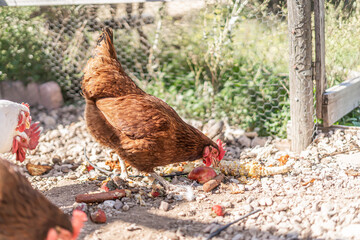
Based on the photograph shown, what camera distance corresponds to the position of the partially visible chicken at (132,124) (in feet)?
8.23

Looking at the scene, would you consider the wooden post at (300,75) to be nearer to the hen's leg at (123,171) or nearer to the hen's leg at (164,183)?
the hen's leg at (164,183)

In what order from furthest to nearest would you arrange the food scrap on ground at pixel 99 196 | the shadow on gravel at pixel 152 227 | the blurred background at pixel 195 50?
the blurred background at pixel 195 50 < the food scrap on ground at pixel 99 196 < the shadow on gravel at pixel 152 227

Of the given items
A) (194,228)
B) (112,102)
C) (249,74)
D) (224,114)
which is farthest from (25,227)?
(249,74)

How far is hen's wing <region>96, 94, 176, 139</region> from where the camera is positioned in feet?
8.21

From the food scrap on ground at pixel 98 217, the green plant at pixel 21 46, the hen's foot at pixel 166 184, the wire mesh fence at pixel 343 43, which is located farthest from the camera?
the green plant at pixel 21 46

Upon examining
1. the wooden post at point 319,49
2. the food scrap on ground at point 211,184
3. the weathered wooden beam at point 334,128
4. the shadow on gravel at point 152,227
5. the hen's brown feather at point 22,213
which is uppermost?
the wooden post at point 319,49

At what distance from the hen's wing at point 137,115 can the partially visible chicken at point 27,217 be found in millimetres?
998

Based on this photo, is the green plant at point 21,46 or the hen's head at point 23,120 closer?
the hen's head at point 23,120

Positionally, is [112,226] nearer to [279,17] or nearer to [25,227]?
[25,227]

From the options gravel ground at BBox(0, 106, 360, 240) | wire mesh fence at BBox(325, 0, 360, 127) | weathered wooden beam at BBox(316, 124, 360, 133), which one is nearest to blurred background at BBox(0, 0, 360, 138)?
wire mesh fence at BBox(325, 0, 360, 127)

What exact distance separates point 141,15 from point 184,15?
0.66 metres

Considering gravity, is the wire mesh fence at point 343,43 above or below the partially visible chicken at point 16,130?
above

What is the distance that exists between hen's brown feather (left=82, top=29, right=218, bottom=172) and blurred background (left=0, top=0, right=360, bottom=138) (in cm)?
136

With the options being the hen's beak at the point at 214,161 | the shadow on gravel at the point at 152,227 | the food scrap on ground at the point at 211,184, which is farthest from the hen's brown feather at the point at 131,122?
the shadow on gravel at the point at 152,227
